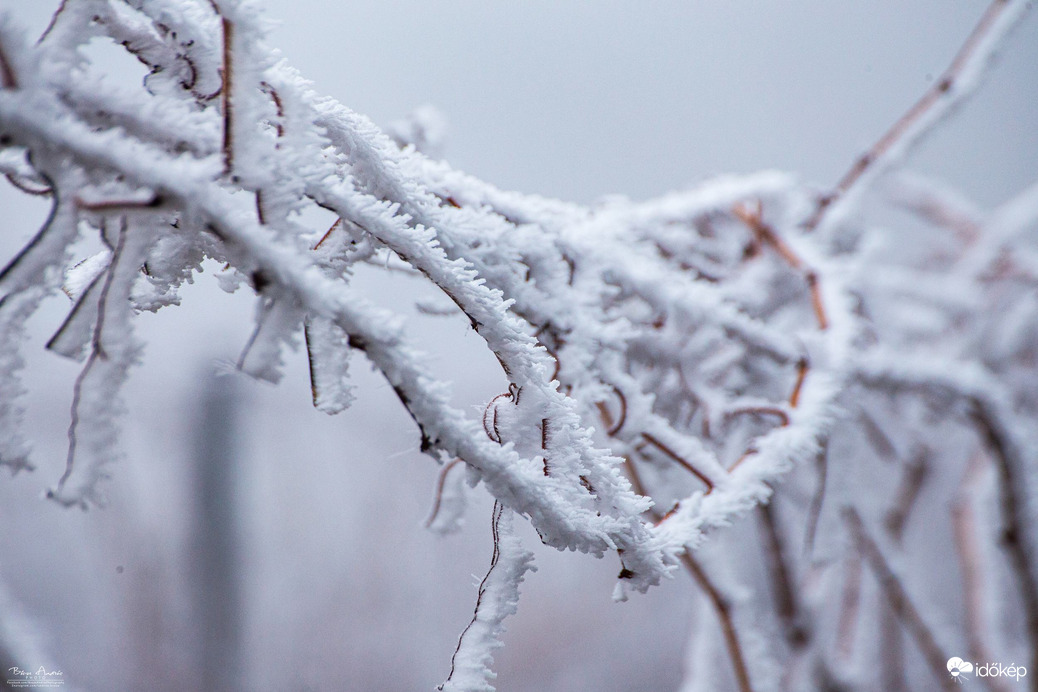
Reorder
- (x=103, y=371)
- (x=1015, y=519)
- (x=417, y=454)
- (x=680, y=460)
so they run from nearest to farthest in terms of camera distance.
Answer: (x=103, y=371)
(x=680, y=460)
(x=1015, y=519)
(x=417, y=454)

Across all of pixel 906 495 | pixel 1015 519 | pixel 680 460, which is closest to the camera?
pixel 680 460

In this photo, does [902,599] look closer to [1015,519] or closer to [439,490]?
[1015,519]

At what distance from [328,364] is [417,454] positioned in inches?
27.9

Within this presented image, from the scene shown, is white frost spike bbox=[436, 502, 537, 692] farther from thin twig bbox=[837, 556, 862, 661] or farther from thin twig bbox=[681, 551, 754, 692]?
thin twig bbox=[837, 556, 862, 661]

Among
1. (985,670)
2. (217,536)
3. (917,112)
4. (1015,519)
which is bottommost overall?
(985,670)

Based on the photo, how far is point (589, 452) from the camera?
18 cm

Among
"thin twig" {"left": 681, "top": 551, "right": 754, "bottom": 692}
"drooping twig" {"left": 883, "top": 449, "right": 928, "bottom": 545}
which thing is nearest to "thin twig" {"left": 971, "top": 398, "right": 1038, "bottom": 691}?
"drooping twig" {"left": 883, "top": 449, "right": 928, "bottom": 545}

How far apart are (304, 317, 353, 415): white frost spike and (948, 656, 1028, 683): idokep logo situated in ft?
1.96

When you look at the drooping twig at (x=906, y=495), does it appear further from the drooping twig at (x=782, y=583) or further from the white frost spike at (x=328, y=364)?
the white frost spike at (x=328, y=364)

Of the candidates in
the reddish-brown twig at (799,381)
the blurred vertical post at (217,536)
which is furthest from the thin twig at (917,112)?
the blurred vertical post at (217,536)

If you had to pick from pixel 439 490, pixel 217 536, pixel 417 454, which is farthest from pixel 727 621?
pixel 217 536

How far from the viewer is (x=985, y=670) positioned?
0.52 metres

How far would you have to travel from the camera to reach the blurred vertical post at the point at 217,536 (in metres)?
0.89

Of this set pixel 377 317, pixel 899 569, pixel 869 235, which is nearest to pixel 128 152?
pixel 377 317
